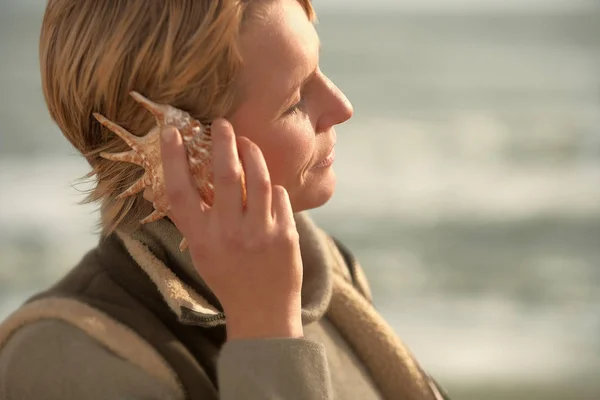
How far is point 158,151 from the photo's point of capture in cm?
185

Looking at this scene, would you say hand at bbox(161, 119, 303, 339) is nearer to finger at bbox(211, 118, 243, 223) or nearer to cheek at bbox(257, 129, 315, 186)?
finger at bbox(211, 118, 243, 223)

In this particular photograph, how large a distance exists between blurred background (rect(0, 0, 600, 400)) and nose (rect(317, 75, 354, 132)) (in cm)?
80

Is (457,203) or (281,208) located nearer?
(281,208)

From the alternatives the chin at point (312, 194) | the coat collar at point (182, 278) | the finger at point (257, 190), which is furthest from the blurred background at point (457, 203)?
the finger at point (257, 190)

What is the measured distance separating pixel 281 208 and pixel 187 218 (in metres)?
0.19

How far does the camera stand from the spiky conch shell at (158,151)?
1.83 meters

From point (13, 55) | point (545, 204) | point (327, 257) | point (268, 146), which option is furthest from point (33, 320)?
point (13, 55)

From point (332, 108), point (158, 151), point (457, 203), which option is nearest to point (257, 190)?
point (158, 151)

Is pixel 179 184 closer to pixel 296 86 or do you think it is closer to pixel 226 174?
pixel 226 174

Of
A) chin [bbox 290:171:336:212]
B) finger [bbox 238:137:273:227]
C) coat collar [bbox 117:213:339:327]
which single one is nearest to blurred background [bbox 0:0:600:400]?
coat collar [bbox 117:213:339:327]

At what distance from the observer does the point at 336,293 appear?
238 centimetres

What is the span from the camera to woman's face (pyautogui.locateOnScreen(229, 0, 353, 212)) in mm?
1895

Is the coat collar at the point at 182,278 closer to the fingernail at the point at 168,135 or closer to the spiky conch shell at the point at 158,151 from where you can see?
the spiky conch shell at the point at 158,151

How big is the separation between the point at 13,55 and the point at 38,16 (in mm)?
3726
